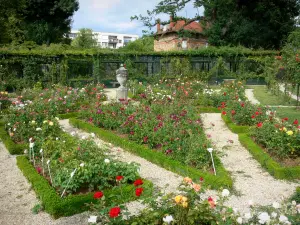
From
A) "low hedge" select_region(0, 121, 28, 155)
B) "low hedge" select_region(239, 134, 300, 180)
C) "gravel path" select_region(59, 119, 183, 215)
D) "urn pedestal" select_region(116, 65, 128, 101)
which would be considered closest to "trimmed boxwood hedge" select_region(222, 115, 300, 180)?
"low hedge" select_region(239, 134, 300, 180)

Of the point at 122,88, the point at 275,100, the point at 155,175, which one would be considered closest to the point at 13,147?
the point at 155,175

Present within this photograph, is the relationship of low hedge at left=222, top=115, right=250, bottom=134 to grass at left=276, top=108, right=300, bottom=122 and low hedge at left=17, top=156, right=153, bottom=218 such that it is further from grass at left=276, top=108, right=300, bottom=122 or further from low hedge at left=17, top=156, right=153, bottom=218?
low hedge at left=17, top=156, right=153, bottom=218

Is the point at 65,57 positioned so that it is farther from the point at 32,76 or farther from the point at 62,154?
the point at 62,154

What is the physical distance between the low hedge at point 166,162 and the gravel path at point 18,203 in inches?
75.4

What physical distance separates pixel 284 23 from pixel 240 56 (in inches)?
295

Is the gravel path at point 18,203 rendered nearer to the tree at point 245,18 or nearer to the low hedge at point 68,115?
the low hedge at point 68,115

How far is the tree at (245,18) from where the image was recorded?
1048 inches

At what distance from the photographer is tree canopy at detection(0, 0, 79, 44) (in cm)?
2780

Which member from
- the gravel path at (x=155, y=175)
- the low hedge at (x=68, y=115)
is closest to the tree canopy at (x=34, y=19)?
the low hedge at (x=68, y=115)

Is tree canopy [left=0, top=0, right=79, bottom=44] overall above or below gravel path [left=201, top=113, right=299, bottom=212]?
above

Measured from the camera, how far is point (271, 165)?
5.64 metres

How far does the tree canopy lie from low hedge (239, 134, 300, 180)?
2534cm

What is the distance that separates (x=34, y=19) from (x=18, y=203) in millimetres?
29211

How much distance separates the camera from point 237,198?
15.4ft
